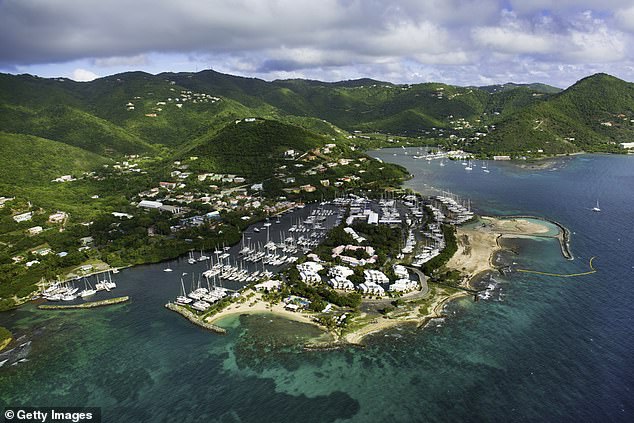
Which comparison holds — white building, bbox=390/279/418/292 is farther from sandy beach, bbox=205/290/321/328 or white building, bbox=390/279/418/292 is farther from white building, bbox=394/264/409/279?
sandy beach, bbox=205/290/321/328

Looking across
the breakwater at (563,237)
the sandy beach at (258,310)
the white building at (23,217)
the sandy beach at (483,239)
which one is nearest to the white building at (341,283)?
the sandy beach at (258,310)

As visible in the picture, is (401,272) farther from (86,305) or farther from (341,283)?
(86,305)

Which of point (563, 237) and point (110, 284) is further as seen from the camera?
point (563, 237)

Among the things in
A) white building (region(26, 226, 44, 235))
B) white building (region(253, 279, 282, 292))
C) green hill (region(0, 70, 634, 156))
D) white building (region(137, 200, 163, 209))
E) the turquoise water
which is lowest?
the turquoise water

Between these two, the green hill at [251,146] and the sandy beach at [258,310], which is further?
the green hill at [251,146]

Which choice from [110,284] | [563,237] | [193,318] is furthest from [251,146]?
[563,237]

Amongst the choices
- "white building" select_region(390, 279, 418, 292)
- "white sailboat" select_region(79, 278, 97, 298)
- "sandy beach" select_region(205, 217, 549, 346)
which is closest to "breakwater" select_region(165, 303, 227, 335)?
"sandy beach" select_region(205, 217, 549, 346)

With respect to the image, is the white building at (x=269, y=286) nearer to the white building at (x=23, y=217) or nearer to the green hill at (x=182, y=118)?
the white building at (x=23, y=217)

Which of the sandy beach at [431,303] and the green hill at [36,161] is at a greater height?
the green hill at [36,161]

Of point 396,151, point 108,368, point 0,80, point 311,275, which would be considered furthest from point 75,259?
point 0,80
